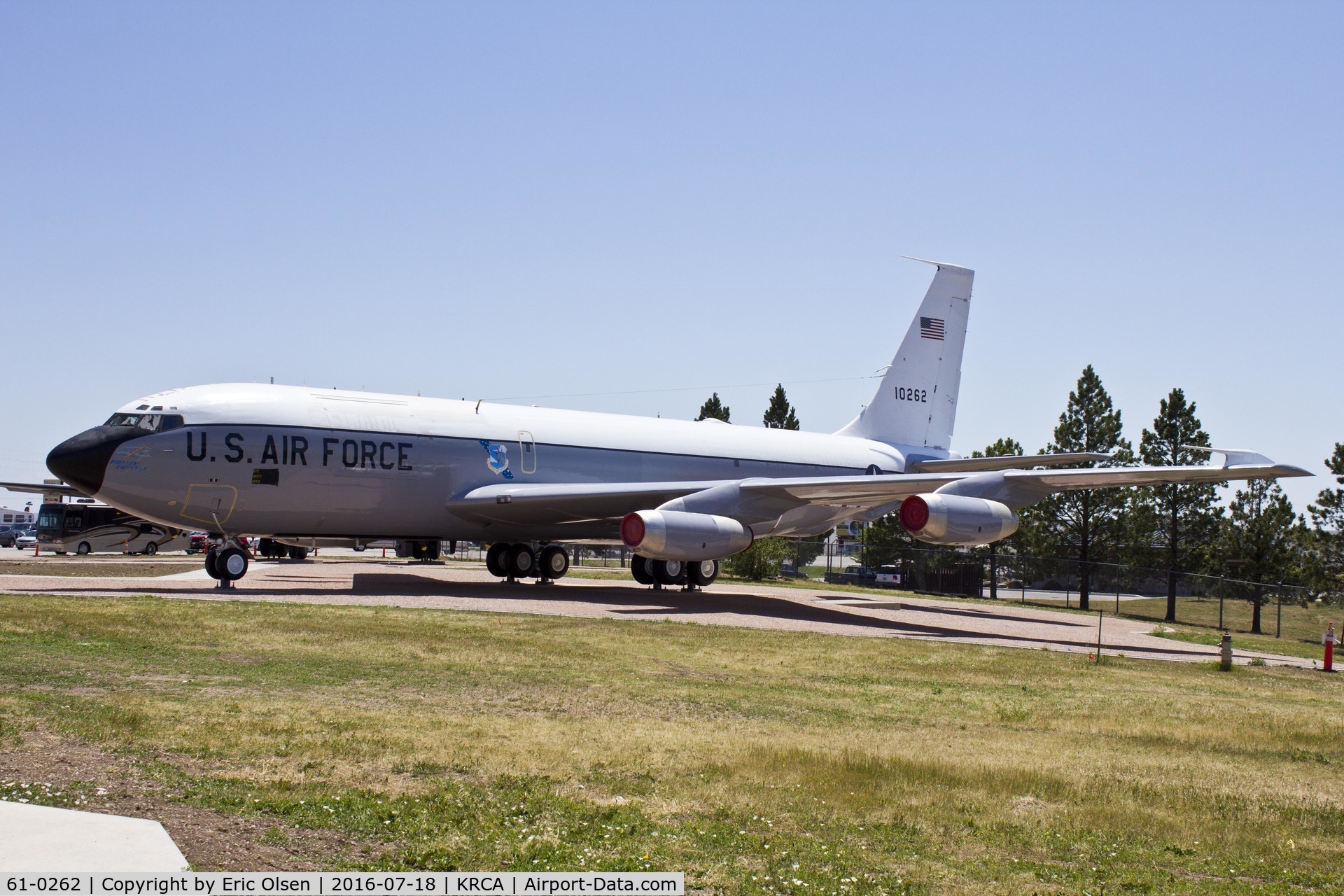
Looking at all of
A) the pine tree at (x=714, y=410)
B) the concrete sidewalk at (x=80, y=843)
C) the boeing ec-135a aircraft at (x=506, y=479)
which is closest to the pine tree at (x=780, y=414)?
the pine tree at (x=714, y=410)

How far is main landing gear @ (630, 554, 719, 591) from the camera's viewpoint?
3042cm

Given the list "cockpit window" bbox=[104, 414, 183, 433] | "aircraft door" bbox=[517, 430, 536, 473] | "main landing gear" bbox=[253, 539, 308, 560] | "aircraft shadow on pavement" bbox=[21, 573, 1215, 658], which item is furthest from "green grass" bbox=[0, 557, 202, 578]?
"aircraft door" bbox=[517, 430, 536, 473]

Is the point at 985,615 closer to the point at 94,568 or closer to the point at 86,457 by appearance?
the point at 86,457

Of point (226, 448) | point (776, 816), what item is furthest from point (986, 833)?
point (226, 448)

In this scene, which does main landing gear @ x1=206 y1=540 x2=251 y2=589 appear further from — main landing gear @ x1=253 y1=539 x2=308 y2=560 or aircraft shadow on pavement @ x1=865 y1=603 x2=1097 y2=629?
main landing gear @ x1=253 y1=539 x2=308 y2=560

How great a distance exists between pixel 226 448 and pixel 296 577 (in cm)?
705

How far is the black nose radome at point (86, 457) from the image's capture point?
78.3ft

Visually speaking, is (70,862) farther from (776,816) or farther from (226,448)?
(226,448)

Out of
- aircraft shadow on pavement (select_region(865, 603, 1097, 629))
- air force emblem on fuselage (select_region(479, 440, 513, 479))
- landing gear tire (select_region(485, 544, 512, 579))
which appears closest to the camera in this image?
aircraft shadow on pavement (select_region(865, 603, 1097, 629))

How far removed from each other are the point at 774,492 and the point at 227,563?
12.6 meters

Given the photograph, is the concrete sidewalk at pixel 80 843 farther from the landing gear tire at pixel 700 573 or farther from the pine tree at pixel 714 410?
the pine tree at pixel 714 410

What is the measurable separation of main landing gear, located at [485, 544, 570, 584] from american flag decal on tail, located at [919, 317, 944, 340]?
13950 millimetres

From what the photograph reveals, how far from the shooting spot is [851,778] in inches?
326

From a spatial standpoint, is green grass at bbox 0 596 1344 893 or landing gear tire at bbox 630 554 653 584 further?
landing gear tire at bbox 630 554 653 584
